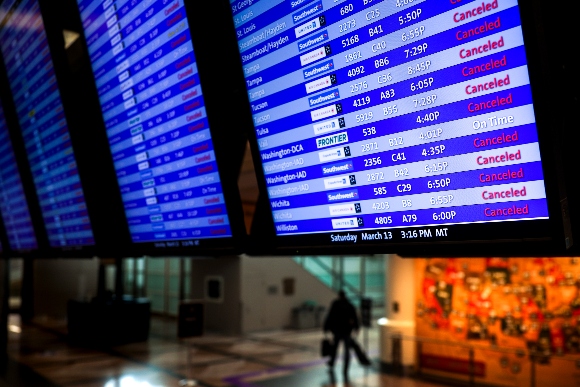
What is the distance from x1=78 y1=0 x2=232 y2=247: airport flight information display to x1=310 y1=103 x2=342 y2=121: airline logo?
30.8 inches

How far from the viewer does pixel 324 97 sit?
208 centimetres

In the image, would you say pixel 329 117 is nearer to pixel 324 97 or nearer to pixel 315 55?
pixel 324 97

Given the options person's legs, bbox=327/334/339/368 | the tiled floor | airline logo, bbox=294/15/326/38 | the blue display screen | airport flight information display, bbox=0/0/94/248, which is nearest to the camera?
airline logo, bbox=294/15/326/38

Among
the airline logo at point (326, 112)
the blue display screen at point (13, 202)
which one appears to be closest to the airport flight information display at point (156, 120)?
the airline logo at point (326, 112)

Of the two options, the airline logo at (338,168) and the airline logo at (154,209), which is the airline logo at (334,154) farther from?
the airline logo at (154,209)

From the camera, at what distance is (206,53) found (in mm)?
2600

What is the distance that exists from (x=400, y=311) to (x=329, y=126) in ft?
34.6

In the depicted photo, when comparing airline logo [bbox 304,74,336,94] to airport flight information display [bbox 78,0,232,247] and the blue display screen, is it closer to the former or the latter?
airport flight information display [bbox 78,0,232,247]

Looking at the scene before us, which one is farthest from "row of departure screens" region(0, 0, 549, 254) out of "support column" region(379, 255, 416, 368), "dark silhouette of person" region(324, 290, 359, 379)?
"support column" region(379, 255, 416, 368)

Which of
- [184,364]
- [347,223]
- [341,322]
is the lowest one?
[184,364]

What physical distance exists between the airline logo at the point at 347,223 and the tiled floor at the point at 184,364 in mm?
5846

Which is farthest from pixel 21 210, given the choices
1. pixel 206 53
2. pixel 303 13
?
pixel 303 13

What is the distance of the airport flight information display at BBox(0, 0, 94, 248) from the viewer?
396 cm

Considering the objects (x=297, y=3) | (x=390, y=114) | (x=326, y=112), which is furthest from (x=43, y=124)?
(x=390, y=114)
